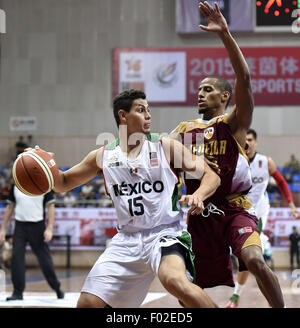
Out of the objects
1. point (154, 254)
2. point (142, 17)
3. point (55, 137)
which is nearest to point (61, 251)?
point (55, 137)

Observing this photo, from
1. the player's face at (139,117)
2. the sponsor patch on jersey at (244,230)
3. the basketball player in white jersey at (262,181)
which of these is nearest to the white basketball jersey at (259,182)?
the basketball player in white jersey at (262,181)

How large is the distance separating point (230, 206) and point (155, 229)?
1.11 m

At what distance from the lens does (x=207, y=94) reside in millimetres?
5023

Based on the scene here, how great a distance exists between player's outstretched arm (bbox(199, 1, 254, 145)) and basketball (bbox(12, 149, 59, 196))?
1.41 m

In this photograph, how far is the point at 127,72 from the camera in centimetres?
1800

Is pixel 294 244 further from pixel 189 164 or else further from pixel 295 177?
pixel 189 164

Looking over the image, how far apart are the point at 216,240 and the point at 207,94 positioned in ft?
3.92

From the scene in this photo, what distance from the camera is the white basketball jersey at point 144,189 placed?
390 centimetres

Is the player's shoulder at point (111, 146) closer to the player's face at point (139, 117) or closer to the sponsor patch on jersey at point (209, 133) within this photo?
the player's face at point (139, 117)

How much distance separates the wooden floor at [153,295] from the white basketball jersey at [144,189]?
360 centimetres

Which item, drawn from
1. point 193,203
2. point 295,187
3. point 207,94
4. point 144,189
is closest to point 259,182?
point 207,94

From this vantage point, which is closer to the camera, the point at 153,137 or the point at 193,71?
the point at 153,137

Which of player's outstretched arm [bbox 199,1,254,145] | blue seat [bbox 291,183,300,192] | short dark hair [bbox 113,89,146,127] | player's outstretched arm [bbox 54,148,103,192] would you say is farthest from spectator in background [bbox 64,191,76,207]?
short dark hair [bbox 113,89,146,127]

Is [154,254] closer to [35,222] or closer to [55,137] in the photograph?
[35,222]
